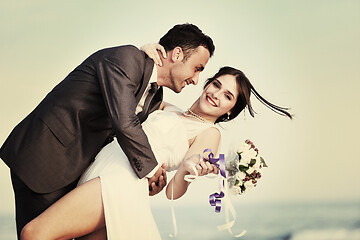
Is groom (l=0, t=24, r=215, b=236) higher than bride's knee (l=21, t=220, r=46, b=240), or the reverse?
groom (l=0, t=24, r=215, b=236)

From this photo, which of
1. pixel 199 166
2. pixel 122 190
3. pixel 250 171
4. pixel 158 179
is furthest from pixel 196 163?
pixel 122 190

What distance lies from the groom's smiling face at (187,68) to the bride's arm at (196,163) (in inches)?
13.3

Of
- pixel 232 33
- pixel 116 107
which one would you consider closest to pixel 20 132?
pixel 116 107

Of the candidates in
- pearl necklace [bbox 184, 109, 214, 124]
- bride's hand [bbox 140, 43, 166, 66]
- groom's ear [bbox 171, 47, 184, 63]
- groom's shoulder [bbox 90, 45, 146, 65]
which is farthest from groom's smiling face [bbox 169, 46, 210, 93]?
groom's shoulder [bbox 90, 45, 146, 65]

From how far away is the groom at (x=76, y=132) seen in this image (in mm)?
2475

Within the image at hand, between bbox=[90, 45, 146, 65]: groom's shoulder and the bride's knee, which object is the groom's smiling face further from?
the bride's knee

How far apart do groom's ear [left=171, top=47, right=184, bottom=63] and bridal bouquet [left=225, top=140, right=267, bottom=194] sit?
25.7 inches

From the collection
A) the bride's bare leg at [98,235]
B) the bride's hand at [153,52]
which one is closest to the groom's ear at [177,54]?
the bride's hand at [153,52]

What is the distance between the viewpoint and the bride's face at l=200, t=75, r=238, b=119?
332 centimetres

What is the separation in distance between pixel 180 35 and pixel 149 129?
0.65 m

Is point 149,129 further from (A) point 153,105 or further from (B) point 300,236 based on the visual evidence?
(B) point 300,236

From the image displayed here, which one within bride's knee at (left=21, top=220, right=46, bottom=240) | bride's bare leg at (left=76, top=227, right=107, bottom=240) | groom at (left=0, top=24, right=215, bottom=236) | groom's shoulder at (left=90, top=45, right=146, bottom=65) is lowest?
bride's bare leg at (left=76, top=227, right=107, bottom=240)

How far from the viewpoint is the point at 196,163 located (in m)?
2.86

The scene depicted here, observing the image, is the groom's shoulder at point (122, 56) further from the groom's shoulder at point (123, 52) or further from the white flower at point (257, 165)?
the white flower at point (257, 165)
